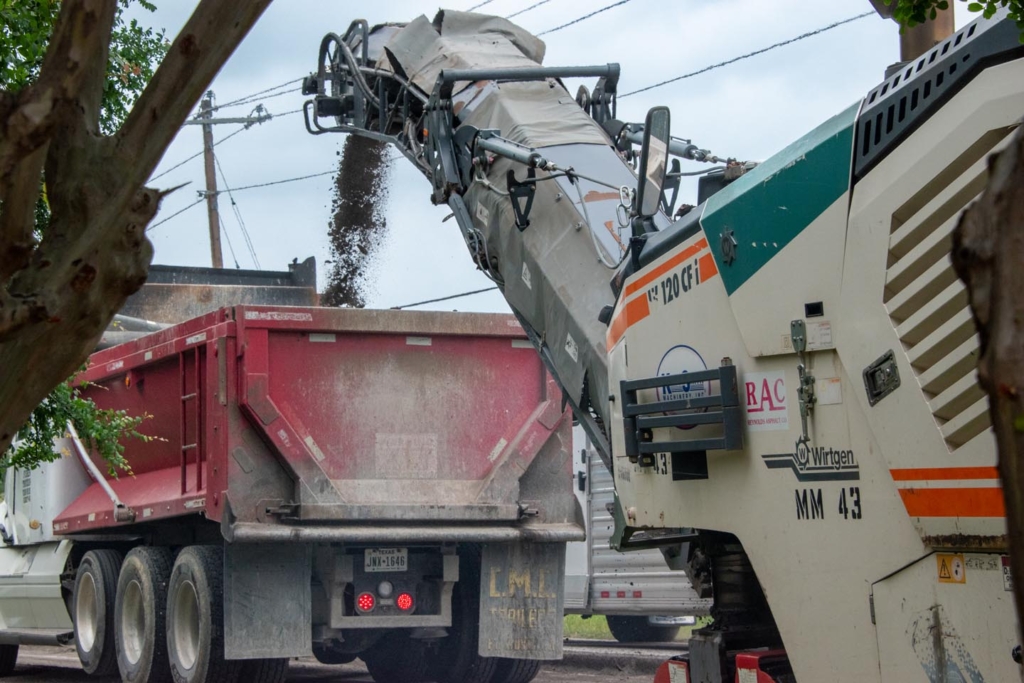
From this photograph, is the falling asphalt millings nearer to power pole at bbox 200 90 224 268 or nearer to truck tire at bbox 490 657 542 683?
truck tire at bbox 490 657 542 683

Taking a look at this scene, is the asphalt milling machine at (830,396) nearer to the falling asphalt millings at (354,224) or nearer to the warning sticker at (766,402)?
the warning sticker at (766,402)

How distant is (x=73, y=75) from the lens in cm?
353

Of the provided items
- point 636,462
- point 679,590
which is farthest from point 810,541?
point 679,590

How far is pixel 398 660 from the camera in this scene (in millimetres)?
11258

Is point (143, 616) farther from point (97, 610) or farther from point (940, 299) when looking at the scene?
point (940, 299)

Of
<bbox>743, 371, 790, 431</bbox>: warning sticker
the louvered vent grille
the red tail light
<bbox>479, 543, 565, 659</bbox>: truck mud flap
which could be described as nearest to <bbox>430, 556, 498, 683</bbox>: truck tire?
<bbox>479, 543, 565, 659</bbox>: truck mud flap

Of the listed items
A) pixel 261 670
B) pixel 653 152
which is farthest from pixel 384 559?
pixel 653 152

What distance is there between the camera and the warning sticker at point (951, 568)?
390 cm

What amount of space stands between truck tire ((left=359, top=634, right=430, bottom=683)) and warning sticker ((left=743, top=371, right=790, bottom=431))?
676 cm

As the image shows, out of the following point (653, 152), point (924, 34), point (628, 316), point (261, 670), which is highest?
point (924, 34)

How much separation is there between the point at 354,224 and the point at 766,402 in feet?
41.2

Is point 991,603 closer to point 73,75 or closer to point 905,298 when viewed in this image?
point 905,298

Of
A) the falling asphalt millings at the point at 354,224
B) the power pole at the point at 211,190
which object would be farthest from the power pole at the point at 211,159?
the falling asphalt millings at the point at 354,224

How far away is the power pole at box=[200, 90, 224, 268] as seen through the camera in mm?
30516
